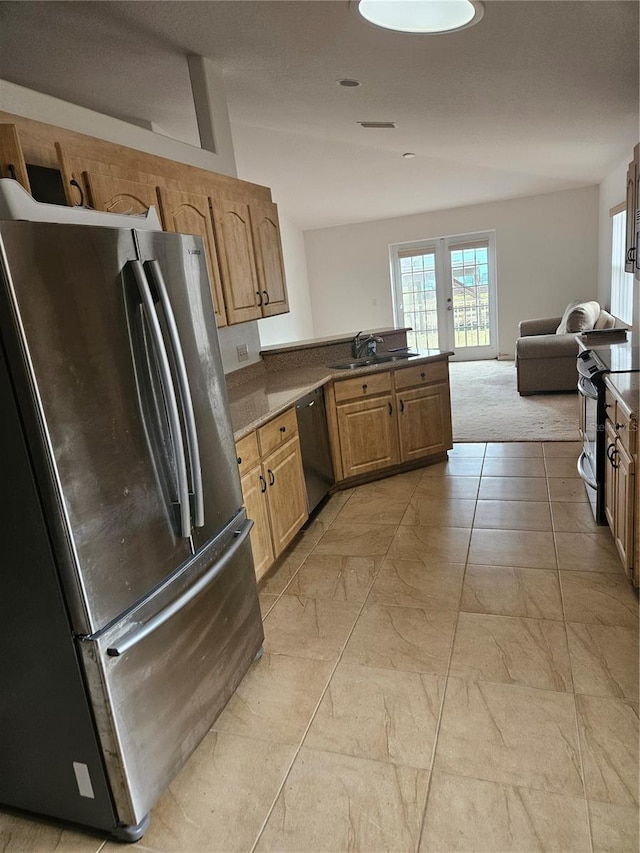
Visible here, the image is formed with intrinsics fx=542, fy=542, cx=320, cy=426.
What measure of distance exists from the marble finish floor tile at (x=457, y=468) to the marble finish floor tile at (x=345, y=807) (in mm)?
2519

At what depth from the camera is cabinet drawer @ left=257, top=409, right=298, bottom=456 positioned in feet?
8.68

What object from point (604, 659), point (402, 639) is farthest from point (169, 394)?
point (604, 659)

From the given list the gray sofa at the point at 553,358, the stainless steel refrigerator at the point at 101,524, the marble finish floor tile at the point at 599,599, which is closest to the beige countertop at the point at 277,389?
the stainless steel refrigerator at the point at 101,524

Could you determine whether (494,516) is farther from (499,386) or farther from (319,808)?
(499,386)

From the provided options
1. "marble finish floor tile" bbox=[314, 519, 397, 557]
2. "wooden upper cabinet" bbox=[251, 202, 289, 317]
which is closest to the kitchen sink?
"wooden upper cabinet" bbox=[251, 202, 289, 317]

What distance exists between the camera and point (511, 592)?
2457 mm

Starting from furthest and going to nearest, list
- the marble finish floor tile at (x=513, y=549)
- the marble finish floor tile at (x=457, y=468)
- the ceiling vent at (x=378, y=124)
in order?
the ceiling vent at (x=378, y=124) → the marble finish floor tile at (x=457, y=468) → the marble finish floor tile at (x=513, y=549)

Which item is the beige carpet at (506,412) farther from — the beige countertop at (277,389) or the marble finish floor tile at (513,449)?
the beige countertop at (277,389)

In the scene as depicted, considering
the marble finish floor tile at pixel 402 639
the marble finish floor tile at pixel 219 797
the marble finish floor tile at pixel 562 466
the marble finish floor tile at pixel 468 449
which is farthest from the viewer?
the marble finish floor tile at pixel 468 449

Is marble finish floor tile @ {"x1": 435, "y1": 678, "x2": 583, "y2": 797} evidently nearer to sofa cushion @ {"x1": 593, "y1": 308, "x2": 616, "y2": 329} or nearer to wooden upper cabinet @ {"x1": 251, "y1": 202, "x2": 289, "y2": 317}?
wooden upper cabinet @ {"x1": 251, "y1": 202, "x2": 289, "y2": 317}

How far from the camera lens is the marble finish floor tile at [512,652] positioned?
1937 millimetres

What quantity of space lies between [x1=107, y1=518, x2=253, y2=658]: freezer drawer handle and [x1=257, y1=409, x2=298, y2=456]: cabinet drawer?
2.23 feet

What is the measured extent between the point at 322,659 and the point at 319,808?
64cm

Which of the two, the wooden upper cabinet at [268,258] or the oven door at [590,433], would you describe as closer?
the oven door at [590,433]
